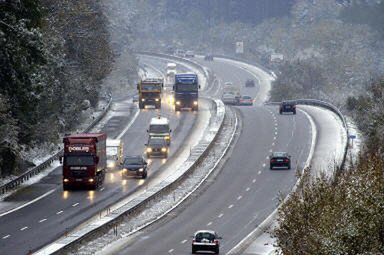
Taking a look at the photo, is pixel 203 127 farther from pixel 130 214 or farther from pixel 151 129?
pixel 130 214

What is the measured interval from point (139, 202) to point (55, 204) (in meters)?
5.34

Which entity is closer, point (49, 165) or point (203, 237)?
point (203, 237)

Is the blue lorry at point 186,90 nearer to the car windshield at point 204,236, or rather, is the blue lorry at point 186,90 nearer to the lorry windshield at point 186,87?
the lorry windshield at point 186,87

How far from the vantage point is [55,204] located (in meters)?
63.3

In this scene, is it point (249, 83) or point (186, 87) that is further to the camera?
point (249, 83)

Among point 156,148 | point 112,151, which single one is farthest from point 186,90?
point 112,151

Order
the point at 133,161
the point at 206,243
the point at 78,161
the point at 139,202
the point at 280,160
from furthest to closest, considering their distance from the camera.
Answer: the point at 280,160 < the point at 133,161 < the point at 78,161 < the point at 139,202 < the point at 206,243

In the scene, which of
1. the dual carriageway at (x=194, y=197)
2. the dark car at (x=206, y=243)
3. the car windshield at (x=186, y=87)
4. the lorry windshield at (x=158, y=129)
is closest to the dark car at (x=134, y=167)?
the dual carriageway at (x=194, y=197)

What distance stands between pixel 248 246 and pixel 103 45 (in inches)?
2243

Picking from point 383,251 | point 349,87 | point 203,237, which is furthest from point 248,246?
point 349,87

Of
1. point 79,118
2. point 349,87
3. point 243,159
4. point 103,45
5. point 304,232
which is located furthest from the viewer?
point 349,87

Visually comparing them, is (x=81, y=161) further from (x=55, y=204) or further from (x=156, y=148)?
(x=156, y=148)

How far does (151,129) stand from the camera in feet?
290

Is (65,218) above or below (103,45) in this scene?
below
